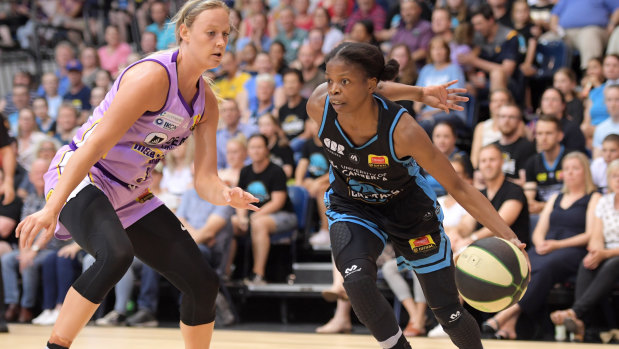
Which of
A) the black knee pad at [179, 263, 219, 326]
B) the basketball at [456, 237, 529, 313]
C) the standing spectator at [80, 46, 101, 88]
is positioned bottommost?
the standing spectator at [80, 46, 101, 88]

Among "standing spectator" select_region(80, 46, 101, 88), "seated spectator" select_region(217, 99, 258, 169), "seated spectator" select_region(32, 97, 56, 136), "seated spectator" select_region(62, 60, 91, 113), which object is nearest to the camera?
"seated spectator" select_region(217, 99, 258, 169)

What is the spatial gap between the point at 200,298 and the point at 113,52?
27.6ft

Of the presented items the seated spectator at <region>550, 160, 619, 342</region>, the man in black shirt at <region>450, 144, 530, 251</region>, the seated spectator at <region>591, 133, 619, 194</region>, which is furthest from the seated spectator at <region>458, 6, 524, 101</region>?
the seated spectator at <region>550, 160, 619, 342</region>

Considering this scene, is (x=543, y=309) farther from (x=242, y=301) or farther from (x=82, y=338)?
(x=82, y=338)

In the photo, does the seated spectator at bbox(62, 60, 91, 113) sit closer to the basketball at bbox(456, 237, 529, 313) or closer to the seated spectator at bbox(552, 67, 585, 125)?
the seated spectator at bbox(552, 67, 585, 125)

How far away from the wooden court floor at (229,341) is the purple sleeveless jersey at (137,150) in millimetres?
1871

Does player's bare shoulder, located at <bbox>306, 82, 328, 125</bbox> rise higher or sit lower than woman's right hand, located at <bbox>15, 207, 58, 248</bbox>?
higher

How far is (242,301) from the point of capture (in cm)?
723

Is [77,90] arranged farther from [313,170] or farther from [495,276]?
[495,276]

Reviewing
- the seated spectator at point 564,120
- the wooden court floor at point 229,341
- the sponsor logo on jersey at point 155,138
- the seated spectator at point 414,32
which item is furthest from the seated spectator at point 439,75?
the sponsor logo on jersey at point 155,138

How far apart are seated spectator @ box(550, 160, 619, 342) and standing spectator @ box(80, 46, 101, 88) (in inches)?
288

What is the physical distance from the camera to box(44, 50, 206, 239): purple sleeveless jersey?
3.38 m

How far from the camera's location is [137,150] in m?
3.45

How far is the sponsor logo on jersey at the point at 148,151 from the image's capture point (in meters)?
3.45
